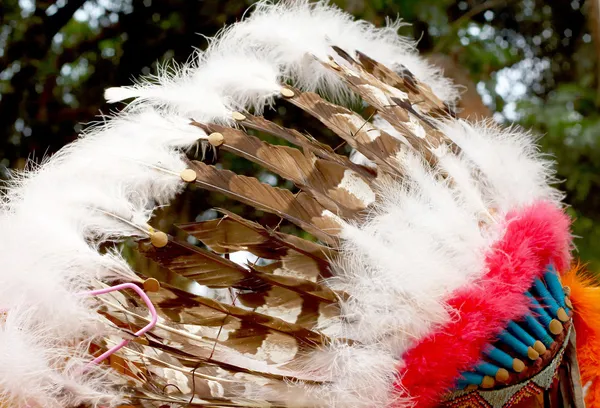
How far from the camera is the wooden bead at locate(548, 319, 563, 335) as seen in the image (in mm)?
1204

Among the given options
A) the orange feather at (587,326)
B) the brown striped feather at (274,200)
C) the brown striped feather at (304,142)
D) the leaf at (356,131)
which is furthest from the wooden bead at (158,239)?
the orange feather at (587,326)

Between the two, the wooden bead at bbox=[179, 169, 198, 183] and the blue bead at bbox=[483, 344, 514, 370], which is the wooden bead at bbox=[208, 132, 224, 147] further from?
the blue bead at bbox=[483, 344, 514, 370]

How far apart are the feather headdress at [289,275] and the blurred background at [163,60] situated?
50 cm

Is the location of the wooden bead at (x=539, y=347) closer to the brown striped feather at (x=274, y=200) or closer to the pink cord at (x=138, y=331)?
the brown striped feather at (x=274, y=200)

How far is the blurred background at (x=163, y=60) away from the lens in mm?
2211

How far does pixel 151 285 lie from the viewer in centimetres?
107

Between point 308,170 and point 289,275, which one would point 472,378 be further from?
point 308,170

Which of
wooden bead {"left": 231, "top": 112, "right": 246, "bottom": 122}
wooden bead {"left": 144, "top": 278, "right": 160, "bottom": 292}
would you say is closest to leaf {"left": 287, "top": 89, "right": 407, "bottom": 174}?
wooden bead {"left": 231, "top": 112, "right": 246, "bottom": 122}

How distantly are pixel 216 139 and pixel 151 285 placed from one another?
11.1 inches

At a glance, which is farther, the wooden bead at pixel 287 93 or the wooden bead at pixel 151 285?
the wooden bead at pixel 287 93

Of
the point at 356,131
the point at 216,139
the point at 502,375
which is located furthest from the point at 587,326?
the point at 216,139

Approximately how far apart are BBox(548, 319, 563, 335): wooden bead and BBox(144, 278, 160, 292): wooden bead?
2.22 ft

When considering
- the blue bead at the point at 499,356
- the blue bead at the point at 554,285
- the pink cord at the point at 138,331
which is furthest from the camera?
the blue bead at the point at 554,285

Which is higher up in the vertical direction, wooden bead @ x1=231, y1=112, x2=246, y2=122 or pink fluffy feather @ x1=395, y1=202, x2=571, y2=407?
wooden bead @ x1=231, y1=112, x2=246, y2=122
